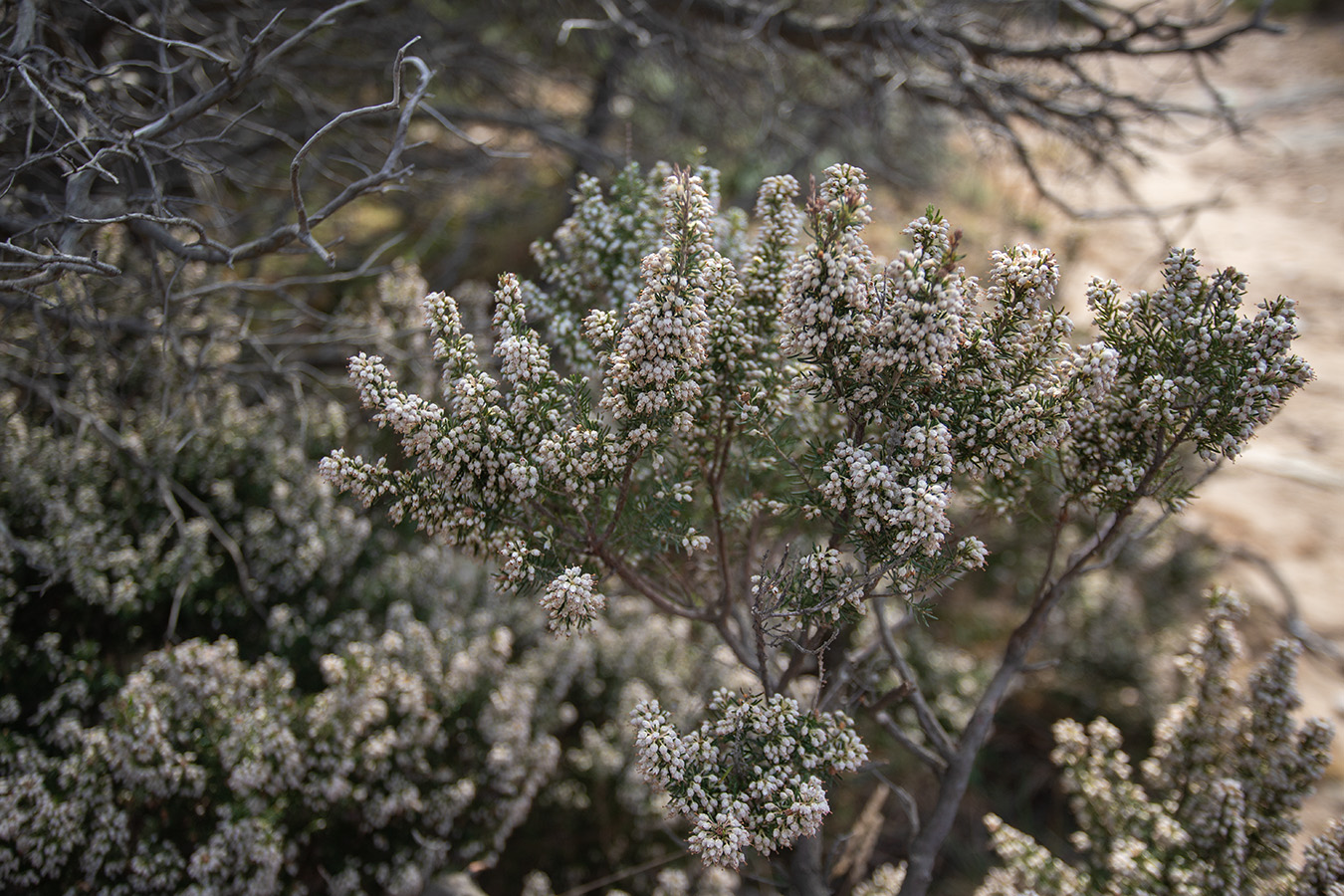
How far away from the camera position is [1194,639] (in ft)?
9.79

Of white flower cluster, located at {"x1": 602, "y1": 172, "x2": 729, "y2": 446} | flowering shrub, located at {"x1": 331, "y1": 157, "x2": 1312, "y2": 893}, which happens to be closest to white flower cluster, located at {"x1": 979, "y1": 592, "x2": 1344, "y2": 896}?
flowering shrub, located at {"x1": 331, "y1": 157, "x2": 1312, "y2": 893}

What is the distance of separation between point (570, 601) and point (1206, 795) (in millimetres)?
2416

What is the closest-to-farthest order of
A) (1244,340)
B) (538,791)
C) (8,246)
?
(1244,340), (8,246), (538,791)

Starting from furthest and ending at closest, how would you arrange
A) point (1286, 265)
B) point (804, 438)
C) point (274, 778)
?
point (1286, 265) < point (274, 778) < point (804, 438)

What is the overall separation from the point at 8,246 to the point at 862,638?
419 centimetres

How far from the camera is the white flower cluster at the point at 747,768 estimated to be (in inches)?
77.7

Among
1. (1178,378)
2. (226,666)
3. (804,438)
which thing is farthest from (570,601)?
(226,666)

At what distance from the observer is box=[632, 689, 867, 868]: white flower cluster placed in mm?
1974

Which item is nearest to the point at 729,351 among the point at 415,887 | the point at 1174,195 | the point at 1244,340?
the point at 1244,340

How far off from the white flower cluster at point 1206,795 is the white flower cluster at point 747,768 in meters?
1.20

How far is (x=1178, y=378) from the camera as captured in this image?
2158 mm

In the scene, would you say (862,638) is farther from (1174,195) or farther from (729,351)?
(1174,195)

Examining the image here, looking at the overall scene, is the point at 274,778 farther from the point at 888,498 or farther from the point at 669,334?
the point at 888,498

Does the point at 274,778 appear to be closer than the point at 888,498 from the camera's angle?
No
